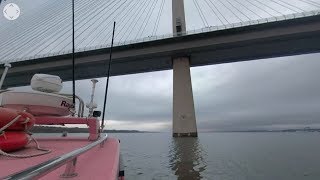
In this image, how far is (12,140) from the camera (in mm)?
3107

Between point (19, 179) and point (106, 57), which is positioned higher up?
point (106, 57)

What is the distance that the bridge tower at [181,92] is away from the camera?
40125 mm

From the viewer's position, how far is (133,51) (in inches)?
1668

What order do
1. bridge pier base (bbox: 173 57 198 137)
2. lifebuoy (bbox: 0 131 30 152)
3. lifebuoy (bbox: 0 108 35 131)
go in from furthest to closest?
bridge pier base (bbox: 173 57 198 137)
lifebuoy (bbox: 0 131 30 152)
lifebuoy (bbox: 0 108 35 131)

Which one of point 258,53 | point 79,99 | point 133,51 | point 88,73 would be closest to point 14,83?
point 88,73

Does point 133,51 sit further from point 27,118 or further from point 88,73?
point 27,118

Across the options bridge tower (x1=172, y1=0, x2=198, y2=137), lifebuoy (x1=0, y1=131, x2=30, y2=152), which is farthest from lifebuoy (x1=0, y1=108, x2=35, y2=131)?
bridge tower (x1=172, y1=0, x2=198, y2=137)

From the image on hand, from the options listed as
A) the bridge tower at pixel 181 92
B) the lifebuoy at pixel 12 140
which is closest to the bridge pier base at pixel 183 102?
the bridge tower at pixel 181 92

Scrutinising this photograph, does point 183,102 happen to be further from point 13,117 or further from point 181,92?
point 13,117

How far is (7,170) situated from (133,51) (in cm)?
4052

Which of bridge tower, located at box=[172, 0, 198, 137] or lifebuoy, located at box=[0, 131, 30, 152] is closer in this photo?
lifebuoy, located at box=[0, 131, 30, 152]

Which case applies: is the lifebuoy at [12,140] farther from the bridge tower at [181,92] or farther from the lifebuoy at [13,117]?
the bridge tower at [181,92]

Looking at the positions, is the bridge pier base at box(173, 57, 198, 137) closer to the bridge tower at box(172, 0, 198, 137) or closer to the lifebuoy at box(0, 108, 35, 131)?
the bridge tower at box(172, 0, 198, 137)

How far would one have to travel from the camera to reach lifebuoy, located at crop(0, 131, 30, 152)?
2.98m
